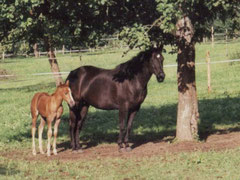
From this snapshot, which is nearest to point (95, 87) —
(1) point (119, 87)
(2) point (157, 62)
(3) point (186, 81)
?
(1) point (119, 87)

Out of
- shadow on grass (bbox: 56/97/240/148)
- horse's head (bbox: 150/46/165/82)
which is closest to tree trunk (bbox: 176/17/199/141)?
shadow on grass (bbox: 56/97/240/148)

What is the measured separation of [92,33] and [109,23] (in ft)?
1.89

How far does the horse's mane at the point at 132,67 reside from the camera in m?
13.5

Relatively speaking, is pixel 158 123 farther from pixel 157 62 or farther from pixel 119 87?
pixel 157 62

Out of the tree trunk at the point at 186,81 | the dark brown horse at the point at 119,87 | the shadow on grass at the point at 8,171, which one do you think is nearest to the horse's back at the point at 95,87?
the dark brown horse at the point at 119,87

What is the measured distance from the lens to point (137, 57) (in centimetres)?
1360

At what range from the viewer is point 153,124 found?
1786 centimetres

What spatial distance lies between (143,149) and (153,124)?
4.18 metres

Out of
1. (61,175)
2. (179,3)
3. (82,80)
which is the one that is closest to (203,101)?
(82,80)

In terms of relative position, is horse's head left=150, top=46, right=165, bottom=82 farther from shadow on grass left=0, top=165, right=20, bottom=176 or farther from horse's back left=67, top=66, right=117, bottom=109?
shadow on grass left=0, top=165, right=20, bottom=176

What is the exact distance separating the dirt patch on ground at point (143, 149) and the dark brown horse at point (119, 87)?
1.32 ft

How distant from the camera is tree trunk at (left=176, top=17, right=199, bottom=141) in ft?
46.1

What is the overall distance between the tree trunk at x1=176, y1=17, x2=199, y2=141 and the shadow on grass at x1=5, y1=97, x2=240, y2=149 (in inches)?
39.8

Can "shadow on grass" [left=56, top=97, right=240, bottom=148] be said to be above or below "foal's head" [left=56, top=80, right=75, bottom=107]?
below
